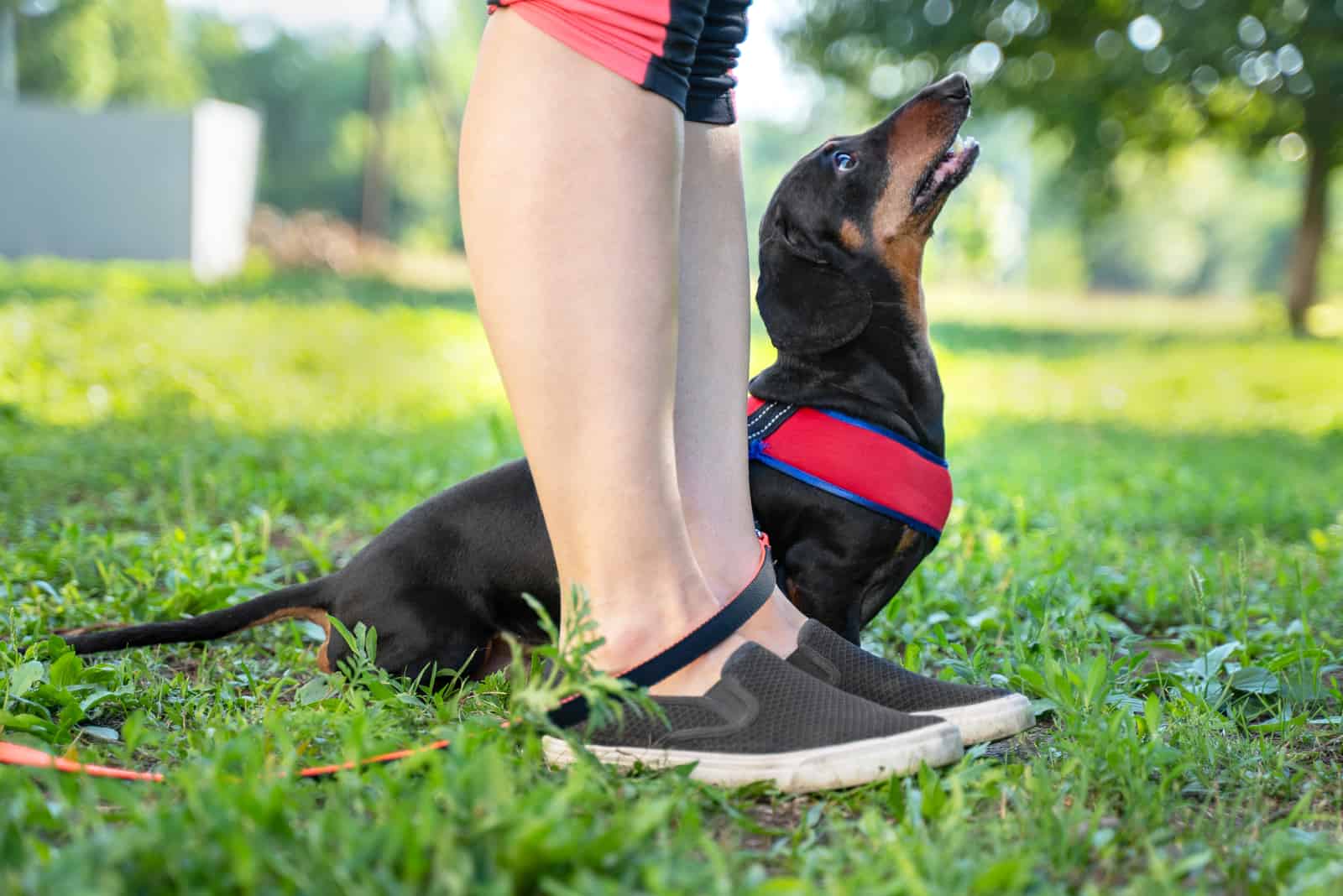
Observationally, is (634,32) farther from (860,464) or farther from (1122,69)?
(1122,69)

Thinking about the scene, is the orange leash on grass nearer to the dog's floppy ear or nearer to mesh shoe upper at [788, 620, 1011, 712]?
mesh shoe upper at [788, 620, 1011, 712]

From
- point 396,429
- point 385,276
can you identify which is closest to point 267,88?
point 385,276

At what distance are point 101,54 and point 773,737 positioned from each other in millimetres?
54416

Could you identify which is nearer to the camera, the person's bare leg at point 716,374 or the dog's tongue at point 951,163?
the person's bare leg at point 716,374

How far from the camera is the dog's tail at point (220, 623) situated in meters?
1.97

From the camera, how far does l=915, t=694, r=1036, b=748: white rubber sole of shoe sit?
1624 millimetres

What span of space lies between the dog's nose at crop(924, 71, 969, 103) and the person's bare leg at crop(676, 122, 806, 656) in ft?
2.70

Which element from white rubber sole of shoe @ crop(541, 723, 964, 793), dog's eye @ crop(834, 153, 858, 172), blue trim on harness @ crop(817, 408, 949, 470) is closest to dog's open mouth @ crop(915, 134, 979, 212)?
dog's eye @ crop(834, 153, 858, 172)

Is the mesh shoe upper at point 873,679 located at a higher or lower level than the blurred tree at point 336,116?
lower

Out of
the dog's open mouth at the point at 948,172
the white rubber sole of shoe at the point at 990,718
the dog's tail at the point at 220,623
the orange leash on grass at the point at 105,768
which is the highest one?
the dog's open mouth at the point at 948,172

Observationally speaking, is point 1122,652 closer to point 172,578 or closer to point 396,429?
point 172,578

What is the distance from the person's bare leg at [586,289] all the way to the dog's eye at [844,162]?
102 centimetres

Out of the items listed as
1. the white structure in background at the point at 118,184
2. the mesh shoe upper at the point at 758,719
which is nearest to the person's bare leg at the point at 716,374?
the mesh shoe upper at the point at 758,719

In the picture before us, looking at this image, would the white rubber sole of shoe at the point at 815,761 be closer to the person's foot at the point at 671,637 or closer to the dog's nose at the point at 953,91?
the person's foot at the point at 671,637
